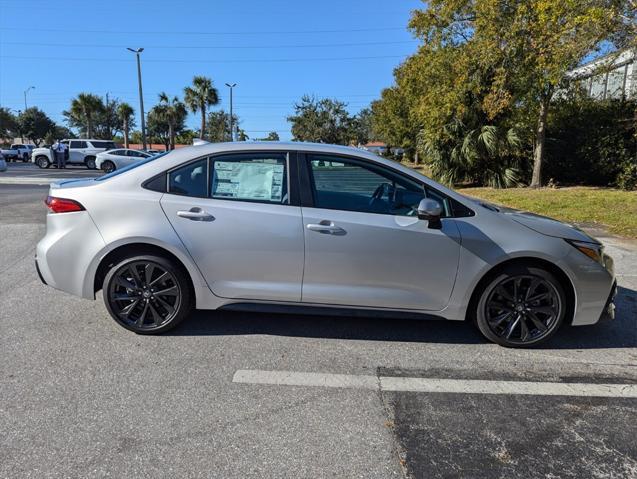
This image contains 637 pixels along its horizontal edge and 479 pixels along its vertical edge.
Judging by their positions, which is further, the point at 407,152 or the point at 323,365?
the point at 407,152

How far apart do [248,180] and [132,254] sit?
1150 millimetres

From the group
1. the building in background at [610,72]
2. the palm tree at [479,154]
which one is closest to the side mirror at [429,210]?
the building in background at [610,72]

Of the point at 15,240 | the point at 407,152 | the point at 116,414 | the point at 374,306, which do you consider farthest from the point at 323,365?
the point at 407,152

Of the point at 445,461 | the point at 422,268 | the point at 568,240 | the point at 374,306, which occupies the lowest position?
the point at 445,461

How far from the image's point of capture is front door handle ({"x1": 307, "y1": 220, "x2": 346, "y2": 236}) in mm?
3617

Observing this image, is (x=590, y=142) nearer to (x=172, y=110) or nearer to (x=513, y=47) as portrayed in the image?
(x=513, y=47)

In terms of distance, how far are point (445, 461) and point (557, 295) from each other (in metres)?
1.94

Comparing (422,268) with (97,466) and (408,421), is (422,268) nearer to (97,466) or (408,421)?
(408,421)

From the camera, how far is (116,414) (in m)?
2.78

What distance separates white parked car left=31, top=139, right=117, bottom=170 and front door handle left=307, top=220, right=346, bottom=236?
103 ft

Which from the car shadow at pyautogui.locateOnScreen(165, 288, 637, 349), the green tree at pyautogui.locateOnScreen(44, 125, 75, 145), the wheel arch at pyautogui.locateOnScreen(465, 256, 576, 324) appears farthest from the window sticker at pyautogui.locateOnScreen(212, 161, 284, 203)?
the green tree at pyautogui.locateOnScreen(44, 125, 75, 145)

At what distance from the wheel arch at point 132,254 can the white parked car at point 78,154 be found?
99.4 feet

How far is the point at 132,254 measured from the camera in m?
3.83

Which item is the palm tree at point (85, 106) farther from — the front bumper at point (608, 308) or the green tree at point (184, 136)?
the front bumper at point (608, 308)
